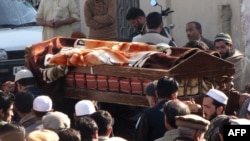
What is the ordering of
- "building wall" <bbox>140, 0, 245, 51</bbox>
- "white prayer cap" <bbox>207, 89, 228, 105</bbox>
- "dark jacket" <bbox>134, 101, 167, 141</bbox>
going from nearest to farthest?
1. "dark jacket" <bbox>134, 101, 167, 141</bbox>
2. "white prayer cap" <bbox>207, 89, 228, 105</bbox>
3. "building wall" <bbox>140, 0, 245, 51</bbox>

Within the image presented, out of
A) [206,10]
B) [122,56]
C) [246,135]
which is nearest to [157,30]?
[122,56]

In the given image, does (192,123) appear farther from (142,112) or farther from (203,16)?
(203,16)

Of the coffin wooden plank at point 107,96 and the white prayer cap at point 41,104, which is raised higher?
the white prayer cap at point 41,104

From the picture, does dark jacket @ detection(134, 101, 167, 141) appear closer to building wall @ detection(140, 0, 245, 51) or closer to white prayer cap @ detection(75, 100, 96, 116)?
white prayer cap @ detection(75, 100, 96, 116)

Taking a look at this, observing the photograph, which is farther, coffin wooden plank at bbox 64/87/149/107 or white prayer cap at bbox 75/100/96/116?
coffin wooden plank at bbox 64/87/149/107

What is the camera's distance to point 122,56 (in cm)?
1020

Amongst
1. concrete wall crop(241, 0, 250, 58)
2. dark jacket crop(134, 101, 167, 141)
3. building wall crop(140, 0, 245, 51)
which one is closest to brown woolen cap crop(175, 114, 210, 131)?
dark jacket crop(134, 101, 167, 141)

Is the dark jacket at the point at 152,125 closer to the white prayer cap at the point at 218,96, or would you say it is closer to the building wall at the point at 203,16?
the white prayer cap at the point at 218,96

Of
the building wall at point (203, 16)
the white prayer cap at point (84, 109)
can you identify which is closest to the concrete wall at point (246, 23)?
the building wall at point (203, 16)

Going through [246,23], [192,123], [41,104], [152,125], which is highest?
[246,23]

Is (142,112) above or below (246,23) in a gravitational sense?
below

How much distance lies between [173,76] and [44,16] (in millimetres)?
5327

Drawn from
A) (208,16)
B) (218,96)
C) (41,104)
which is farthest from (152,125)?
(208,16)

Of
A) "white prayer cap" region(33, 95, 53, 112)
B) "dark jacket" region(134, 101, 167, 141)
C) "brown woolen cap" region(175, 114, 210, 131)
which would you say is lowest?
"dark jacket" region(134, 101, 167, 141)
